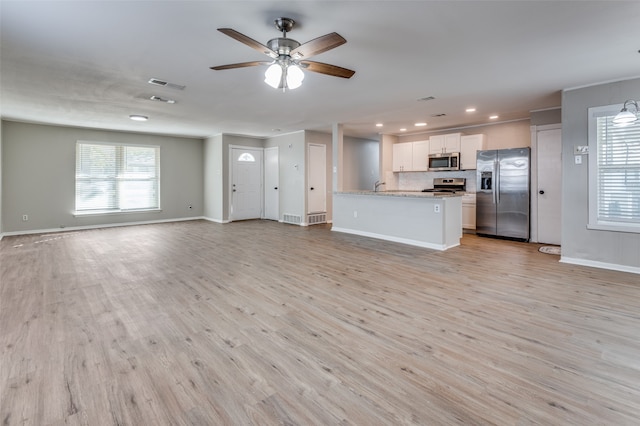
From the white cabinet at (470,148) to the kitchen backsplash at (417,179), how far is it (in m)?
0.38

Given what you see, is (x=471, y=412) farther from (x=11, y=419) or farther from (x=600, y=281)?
(x=600, y=281)

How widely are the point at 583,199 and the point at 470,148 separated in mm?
2869

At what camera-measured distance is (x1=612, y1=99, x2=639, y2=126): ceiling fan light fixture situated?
11.6 feet

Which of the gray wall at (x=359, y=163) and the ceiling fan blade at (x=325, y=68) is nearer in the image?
the ceiling fan blade at (x=325, y=68)

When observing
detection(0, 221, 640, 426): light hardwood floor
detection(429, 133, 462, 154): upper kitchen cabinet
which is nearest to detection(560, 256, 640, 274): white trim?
detection(0, 221, 640, 426): light hardwood floor

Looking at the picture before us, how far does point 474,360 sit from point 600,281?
276cm

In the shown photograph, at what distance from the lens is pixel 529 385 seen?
181 centimetres

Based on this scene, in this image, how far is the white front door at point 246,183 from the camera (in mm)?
8906

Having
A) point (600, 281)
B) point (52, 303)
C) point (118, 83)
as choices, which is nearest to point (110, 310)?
point (52, 303)

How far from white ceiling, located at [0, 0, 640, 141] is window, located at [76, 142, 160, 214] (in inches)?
83.0

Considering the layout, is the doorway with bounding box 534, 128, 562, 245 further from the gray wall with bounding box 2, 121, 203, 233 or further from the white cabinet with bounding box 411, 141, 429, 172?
the gray wall with bounding box 2, 121, 203, 233

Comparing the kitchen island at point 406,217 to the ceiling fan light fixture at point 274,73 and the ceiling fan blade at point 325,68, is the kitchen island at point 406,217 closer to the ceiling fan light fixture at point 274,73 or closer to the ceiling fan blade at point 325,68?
the ceiling fan blade at point 325,68

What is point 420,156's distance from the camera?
7773 millimetres

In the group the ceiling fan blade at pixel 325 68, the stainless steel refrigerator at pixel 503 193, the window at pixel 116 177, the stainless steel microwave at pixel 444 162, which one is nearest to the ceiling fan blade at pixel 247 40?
the ceiling fan blade at pixel 325 68
